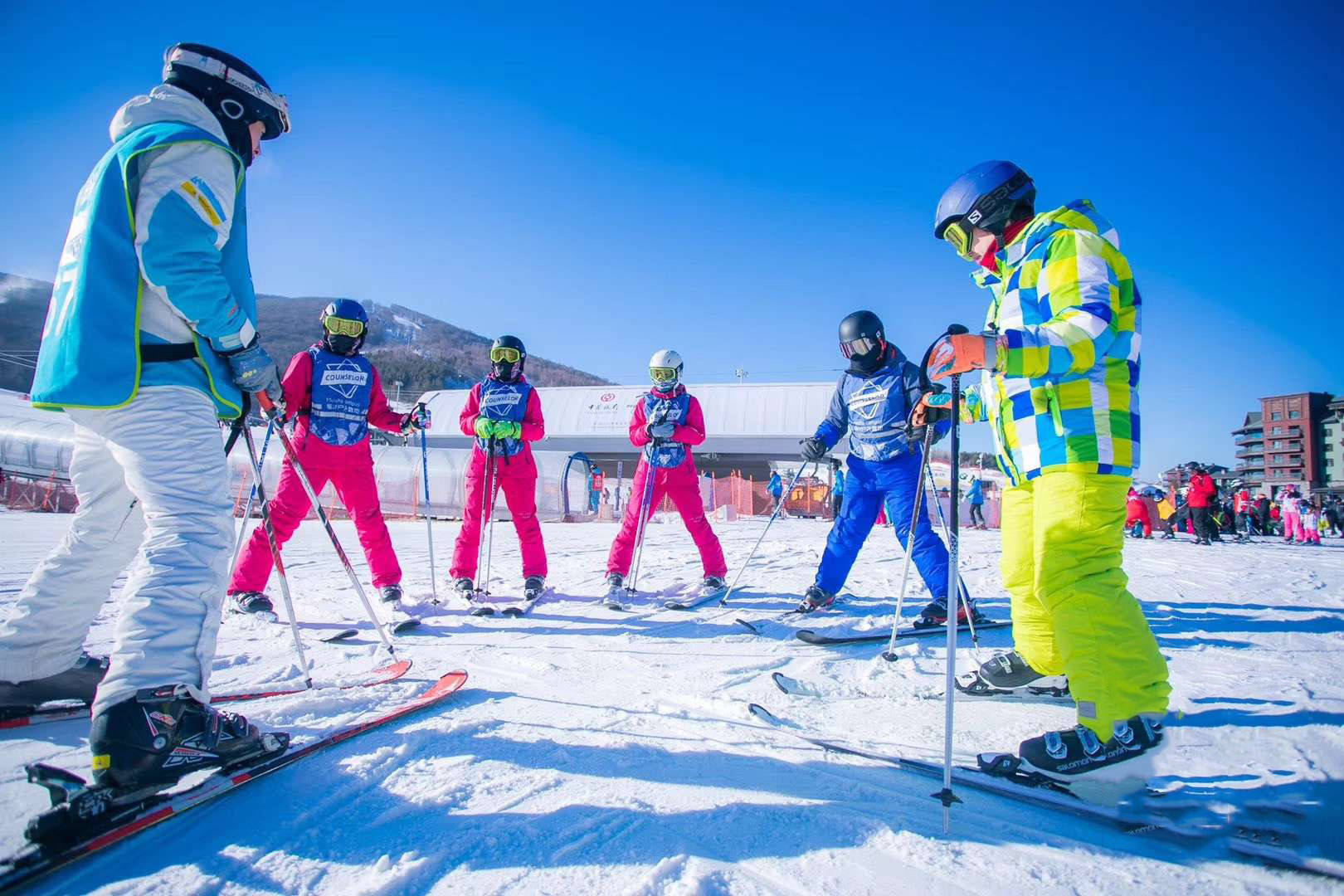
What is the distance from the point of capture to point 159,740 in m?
1.51

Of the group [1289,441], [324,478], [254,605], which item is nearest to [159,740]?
[254,605]

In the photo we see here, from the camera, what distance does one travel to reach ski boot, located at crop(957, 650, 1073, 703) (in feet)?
8.63

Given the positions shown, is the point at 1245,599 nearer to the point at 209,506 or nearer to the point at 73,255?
the point at 209,506

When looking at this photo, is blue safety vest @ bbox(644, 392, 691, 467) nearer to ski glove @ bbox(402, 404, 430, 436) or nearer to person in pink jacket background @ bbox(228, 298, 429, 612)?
ski glove @ bbox(402, 404, 430, 436)

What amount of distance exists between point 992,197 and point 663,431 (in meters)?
3.18

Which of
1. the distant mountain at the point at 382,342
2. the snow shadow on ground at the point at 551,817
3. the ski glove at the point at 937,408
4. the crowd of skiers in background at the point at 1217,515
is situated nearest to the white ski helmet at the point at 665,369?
the ski glove at the point at 937,408

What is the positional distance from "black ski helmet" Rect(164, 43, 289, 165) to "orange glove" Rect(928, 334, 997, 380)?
250 centimetres

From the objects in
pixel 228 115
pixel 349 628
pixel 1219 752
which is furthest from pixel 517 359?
pixel 1219 752

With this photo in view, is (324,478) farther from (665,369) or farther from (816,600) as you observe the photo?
(816,600)

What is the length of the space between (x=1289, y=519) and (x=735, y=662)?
79.9 feet

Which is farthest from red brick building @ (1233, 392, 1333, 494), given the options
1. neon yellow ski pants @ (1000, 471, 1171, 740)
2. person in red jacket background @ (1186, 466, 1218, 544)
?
neon yellow ski pants @ (1000, 471, 1171, 740)

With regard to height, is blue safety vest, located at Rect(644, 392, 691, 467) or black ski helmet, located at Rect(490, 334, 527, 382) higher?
black ski helmet, located at Rect(490, 334, 527, 382)

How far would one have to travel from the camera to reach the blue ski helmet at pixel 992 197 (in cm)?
235

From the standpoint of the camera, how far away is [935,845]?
1.44 meters
